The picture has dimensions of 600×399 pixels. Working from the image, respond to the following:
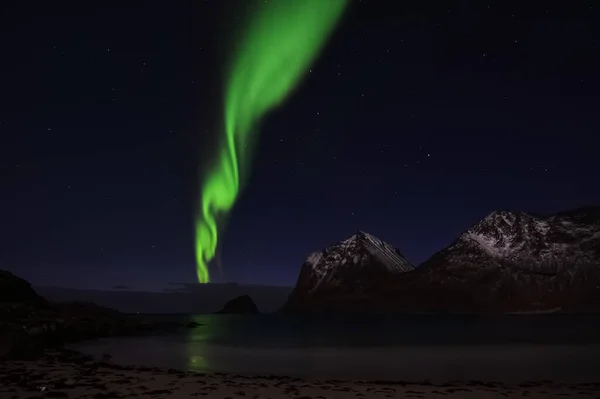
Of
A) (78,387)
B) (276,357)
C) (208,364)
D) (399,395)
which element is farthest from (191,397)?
(276,357)

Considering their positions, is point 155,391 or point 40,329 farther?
point 40,329

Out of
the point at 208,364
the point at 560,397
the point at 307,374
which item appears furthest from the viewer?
the point at 208,364

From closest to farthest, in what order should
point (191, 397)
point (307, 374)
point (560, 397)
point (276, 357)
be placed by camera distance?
point (191, 397) < point (560, 397) < point (307, 374) < point (276, 357)

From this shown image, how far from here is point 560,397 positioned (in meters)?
18.8

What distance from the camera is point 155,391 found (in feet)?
56.7

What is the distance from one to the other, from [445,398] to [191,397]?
357 inches

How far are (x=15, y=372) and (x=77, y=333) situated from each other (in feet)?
124

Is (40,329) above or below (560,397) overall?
above

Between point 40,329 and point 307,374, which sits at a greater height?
point 40,329

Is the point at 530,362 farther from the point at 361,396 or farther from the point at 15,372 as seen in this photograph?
the point at 15,372

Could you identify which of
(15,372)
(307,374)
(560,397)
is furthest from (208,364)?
(560,397)

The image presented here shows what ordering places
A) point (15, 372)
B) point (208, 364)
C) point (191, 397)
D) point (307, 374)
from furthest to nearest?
point (208, 364) → point (307, 374) → point (15, 372) → point (191, 397)

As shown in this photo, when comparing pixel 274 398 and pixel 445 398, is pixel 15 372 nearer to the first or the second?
pixel 274 398

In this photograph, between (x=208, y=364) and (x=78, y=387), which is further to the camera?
(x=208, y=364)
